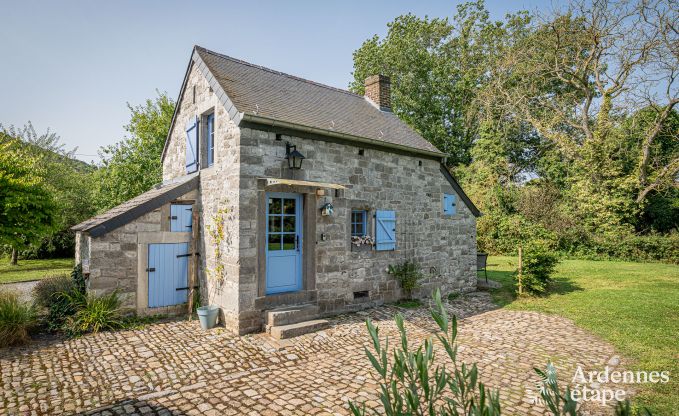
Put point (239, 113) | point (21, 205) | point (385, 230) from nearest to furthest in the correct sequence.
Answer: point (239, 113), point (385, 230), point (21, 205)

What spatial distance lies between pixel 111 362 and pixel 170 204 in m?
3.44

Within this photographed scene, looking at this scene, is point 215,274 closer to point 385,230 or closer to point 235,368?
point 235,368

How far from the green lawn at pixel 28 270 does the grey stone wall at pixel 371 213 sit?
9.99 m

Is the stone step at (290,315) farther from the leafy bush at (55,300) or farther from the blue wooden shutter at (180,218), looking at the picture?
the leafy bush at (55,300)

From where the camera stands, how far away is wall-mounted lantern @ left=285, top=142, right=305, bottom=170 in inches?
279

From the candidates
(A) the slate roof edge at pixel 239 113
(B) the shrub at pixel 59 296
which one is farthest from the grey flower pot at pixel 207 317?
(A) the slate roof edge at pixel 239 113

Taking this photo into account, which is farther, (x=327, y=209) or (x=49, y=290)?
(x=327, y=209)

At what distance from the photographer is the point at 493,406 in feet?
4.88

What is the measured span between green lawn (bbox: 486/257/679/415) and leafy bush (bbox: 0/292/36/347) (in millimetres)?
9136

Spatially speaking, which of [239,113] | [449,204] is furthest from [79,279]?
[449,204]

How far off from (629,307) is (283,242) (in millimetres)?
8392

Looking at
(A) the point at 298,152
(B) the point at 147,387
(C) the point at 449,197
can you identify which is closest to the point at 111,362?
(B) the point at 147,387

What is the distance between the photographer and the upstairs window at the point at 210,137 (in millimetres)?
8305

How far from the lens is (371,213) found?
873 centimetres
